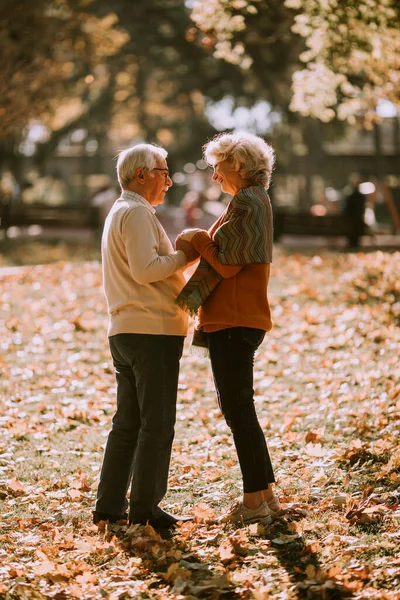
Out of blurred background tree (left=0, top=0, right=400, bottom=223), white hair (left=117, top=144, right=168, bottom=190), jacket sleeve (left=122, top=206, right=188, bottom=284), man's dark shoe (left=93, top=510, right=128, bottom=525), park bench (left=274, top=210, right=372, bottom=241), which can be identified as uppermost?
blurred background tree (left=0, top=0, right=400, bottom=223)

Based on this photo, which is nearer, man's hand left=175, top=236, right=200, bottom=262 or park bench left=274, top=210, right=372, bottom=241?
man's hand left=175, top=236, right=200, bottom=262

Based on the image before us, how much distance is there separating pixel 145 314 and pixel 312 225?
20704mm

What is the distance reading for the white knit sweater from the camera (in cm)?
518

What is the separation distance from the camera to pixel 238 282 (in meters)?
5.29

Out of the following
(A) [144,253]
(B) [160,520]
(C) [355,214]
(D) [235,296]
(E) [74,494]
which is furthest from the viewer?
(C) [355,214]

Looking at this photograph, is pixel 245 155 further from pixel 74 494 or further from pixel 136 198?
pixel 74 494

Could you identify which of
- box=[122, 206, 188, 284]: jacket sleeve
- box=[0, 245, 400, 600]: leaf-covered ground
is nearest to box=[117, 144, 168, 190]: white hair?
box=[122, 206, 188, 284]: jacket sleeve

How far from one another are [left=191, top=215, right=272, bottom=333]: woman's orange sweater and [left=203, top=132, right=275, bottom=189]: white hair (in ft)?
1.36

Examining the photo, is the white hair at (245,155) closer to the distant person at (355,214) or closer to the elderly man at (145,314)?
the elderly man at (145,314)

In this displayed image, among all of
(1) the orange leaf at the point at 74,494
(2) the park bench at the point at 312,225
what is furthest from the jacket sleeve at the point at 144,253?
(2) the park bench at the point at 312,225

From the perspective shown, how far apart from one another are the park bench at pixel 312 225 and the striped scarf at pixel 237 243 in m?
20.1

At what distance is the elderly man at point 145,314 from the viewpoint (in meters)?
5.21

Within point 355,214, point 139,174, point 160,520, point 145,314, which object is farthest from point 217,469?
point 355,214

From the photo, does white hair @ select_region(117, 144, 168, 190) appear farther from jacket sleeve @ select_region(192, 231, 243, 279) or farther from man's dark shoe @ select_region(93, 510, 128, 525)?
man's dark shoe @ select_region(93, 510, 128, 525)
